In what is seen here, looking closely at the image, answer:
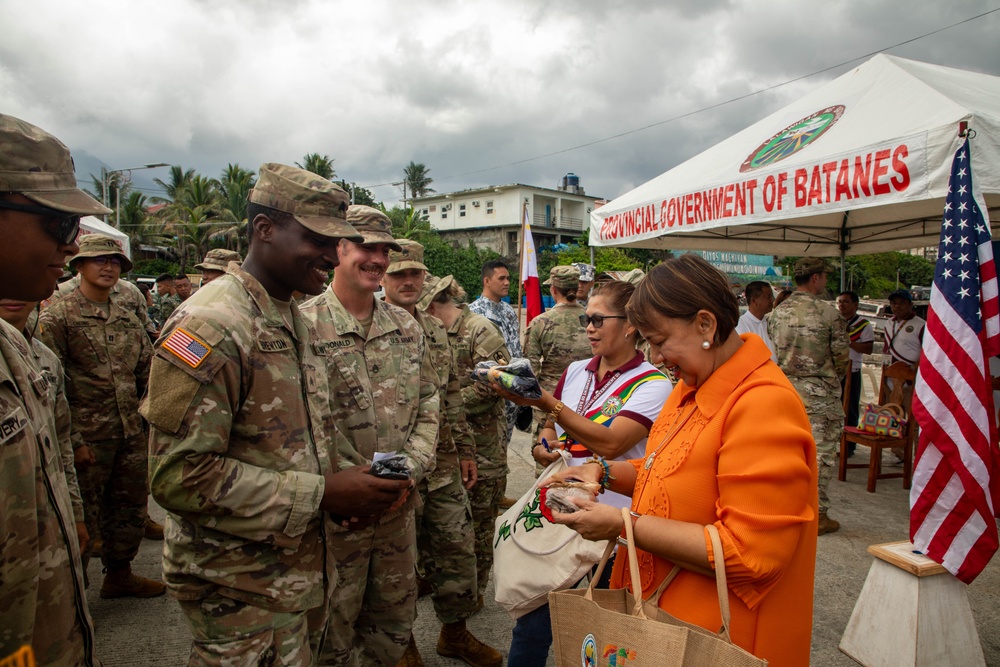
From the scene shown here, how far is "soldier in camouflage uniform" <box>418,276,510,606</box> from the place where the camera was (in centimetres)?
395

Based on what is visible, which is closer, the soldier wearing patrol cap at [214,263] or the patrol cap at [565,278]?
the patrol cap at [565,278]

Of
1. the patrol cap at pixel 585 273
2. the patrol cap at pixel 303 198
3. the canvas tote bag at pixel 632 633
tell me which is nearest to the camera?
the canvas tote bag at pixel 632 633

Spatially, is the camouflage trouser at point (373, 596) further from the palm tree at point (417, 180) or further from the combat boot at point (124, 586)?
the palm tree at point (417, 180)

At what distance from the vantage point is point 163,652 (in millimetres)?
3229

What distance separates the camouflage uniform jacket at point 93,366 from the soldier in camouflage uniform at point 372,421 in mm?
2306

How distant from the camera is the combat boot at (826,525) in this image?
4.80m

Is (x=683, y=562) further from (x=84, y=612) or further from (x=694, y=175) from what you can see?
(x=694, y=175)

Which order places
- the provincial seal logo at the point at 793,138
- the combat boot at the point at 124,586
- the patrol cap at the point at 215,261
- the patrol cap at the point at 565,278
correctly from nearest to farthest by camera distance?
1. the combat boot at the point at 124,586
2. the provincial seal logo at the point at 793,138
3. the patrol cap at the point at 565,278
4. the patrol cap at the point at 215,261

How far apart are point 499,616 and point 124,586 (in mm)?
2538

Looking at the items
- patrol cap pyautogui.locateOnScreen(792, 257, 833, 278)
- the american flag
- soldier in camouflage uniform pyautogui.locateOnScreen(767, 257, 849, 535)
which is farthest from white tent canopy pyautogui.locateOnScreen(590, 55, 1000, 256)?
soldier in camouflage uniform pyautogui.locateOnScreen(767, 257, 849, 535)

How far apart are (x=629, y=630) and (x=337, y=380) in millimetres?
1583

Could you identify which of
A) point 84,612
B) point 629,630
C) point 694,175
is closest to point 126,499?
point 84,612

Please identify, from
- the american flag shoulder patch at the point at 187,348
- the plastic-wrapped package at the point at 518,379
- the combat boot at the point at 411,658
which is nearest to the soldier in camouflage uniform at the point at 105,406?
the combat boot at the point at 411,658

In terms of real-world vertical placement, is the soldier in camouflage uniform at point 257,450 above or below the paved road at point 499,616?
above
